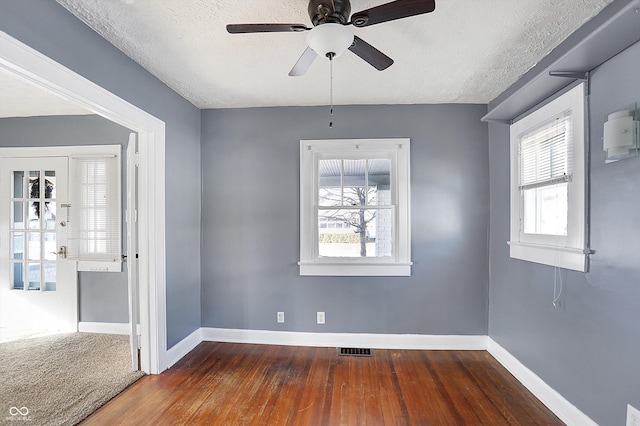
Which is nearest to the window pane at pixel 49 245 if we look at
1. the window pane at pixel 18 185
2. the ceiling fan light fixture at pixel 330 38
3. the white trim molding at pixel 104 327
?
the window pane at pixel 18 185

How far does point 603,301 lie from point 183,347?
3254 millimetres

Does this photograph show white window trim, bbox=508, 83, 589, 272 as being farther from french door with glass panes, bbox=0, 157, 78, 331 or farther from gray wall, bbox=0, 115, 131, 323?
french door with glass panes, bbox=0, 157, 78, 331

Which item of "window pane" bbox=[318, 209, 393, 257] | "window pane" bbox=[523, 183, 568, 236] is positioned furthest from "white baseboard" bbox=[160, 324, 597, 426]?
"window pane" bbox=[523, 183, 568, 236]

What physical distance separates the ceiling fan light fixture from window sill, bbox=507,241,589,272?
1879 millimetres

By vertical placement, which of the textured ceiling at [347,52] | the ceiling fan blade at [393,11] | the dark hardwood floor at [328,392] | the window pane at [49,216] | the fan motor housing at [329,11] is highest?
the textured ceiling at [347,52]

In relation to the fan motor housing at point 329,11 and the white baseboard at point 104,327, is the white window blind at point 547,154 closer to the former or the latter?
the fan motor housing at point 329,11

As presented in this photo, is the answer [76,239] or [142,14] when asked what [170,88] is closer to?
[142,14]

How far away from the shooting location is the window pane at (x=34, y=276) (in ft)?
11.4

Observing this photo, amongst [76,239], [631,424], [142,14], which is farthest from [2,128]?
[631,424]

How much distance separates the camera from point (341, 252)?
124 inches

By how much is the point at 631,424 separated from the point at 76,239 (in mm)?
4854

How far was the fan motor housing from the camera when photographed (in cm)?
146

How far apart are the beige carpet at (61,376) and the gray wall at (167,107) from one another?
53 cm

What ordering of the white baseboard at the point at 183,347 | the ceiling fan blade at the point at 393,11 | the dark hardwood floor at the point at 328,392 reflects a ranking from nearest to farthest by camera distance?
the ceiling fan blade at the point at 393,11 → the dark hardwood floor at the point at 328,392 → the white baseboard at the point at 183,347
